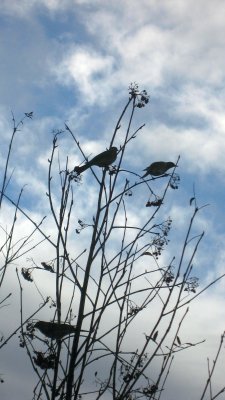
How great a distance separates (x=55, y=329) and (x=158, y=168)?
46.0 inches

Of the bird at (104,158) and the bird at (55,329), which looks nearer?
the bird at (55,329)

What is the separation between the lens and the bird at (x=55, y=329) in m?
2.53

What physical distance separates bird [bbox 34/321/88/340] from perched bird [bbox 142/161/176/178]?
1.09 metres

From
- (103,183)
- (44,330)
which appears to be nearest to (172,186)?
(103,183)

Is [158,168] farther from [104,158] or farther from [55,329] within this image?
[55,329]

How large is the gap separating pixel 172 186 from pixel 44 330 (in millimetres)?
1653

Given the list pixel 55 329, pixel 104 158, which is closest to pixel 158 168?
pixel 104 158

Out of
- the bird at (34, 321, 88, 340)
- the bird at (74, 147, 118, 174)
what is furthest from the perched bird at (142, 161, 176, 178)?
the bird at (34, 321, 88, 340)

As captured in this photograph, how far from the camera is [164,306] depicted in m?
3.11

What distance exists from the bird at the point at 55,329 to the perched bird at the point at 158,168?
3.57 ft

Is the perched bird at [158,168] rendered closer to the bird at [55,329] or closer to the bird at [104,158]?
the bird at [104,158]

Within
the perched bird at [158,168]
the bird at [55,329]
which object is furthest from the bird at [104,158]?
the bird at [55,329]

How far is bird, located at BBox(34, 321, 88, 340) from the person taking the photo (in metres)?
2.53

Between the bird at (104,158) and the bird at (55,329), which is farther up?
the bird at (104,158)
